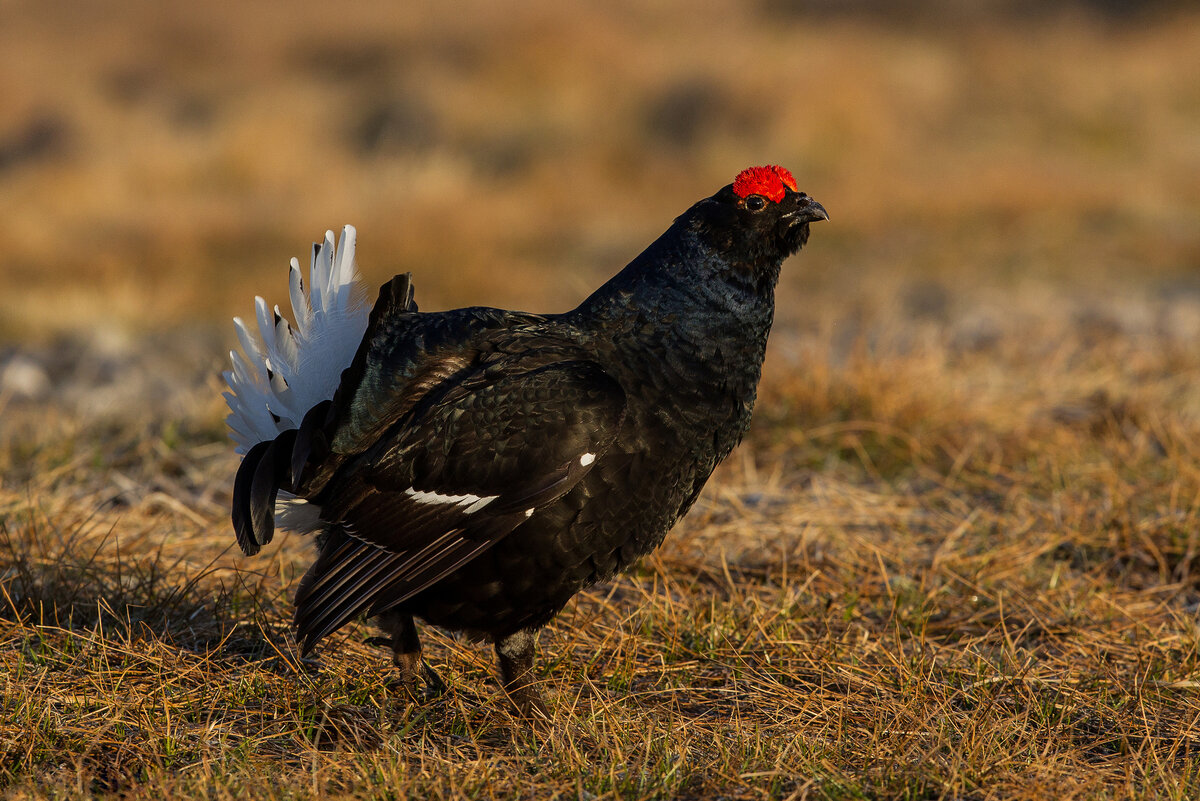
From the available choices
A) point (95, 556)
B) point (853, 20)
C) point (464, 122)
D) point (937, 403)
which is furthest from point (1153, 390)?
point (853, 20)

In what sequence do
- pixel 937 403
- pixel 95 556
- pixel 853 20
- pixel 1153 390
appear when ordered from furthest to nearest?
pixel 853 20, pixel 1153 390, pixel 937 403, pixel 95 556

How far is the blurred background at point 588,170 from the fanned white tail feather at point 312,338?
2471 millimetres

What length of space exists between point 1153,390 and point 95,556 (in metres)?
4.80

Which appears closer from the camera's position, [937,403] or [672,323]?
[672,323]

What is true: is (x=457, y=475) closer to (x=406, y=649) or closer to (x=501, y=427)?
(x=501, y=427)

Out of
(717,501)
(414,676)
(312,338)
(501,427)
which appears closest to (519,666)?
(414,676)

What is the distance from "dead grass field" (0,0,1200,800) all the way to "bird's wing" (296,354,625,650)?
1.09 ft

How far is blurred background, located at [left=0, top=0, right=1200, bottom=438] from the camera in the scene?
→ 8.89 meters

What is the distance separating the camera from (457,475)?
3109 millimetres

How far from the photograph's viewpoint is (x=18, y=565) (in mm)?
3688

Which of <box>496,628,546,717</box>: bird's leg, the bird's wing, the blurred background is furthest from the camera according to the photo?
the blurred background

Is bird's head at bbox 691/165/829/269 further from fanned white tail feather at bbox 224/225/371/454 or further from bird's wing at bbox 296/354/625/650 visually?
fanned white tail feather at bbox 224/225/371/454

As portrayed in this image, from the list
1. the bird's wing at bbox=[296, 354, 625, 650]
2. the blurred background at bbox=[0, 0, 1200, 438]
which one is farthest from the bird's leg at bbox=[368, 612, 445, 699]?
the blurred background at bbox=[0, 0, 1200, 438]

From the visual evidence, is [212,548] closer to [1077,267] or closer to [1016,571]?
→ [1016,571]
